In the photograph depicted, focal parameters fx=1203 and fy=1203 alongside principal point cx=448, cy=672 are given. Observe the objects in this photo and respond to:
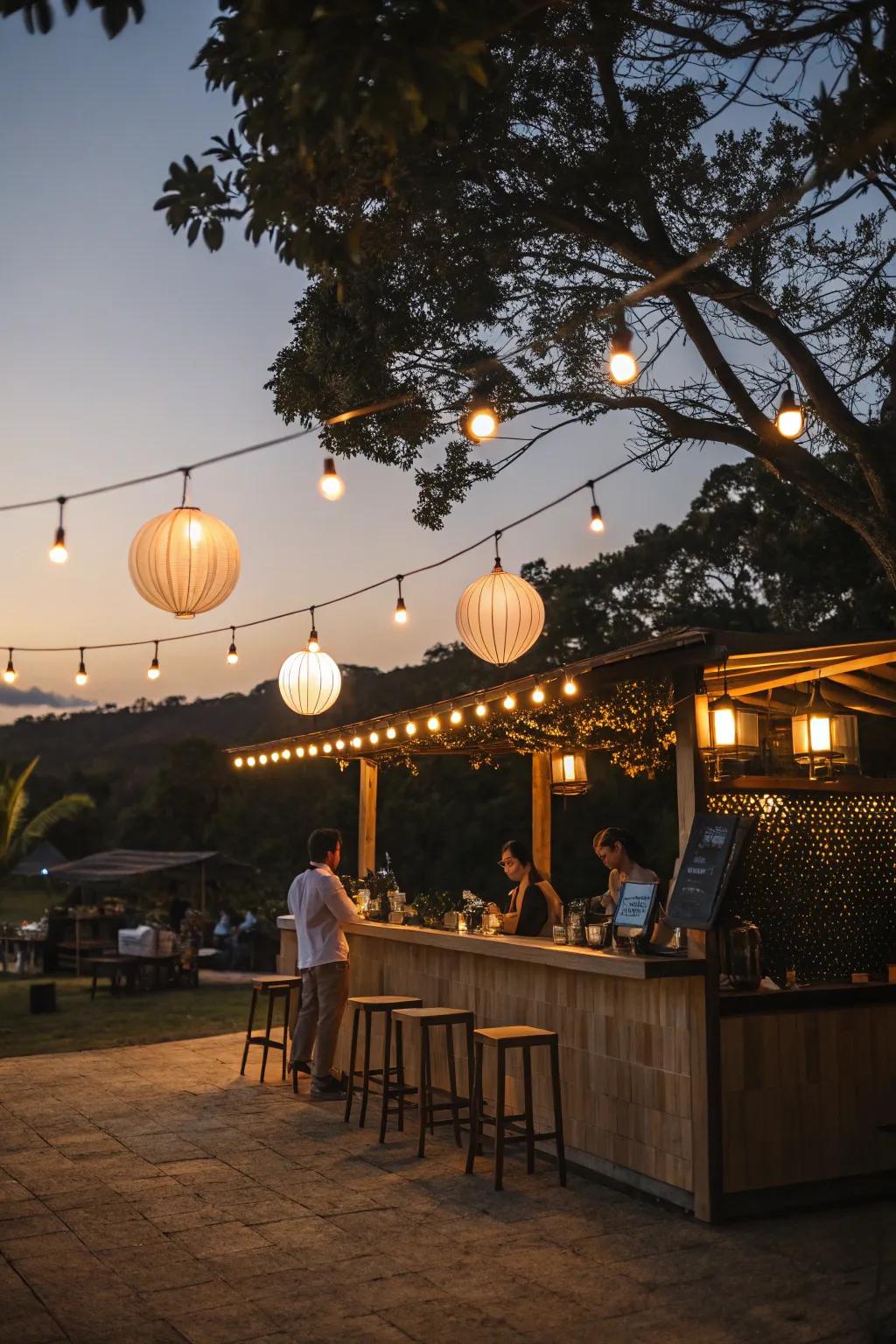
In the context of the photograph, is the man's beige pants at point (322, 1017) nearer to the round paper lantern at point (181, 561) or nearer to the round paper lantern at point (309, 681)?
the round paper lantern at point (309, 681)

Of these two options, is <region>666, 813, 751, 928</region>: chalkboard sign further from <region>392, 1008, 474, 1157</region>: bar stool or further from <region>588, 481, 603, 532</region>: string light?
<region>588, 481, 603, 532</region>: string light

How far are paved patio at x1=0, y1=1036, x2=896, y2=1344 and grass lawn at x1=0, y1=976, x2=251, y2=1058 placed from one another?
416 cm

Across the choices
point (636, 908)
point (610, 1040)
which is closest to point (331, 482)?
point (636, 908)

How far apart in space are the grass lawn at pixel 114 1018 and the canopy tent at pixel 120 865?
70.7 inches

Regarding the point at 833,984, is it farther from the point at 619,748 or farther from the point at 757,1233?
the point at 619,748

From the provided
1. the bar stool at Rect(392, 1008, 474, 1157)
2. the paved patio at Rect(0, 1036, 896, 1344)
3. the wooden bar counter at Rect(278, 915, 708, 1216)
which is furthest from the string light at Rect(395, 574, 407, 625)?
the paved patio at Rect(0, 1036, 896, 1344)

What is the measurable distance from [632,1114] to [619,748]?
3060 millimetres

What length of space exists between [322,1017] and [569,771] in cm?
273

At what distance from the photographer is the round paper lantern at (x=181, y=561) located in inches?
242

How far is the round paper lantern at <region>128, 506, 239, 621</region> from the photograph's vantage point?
6.16 metres

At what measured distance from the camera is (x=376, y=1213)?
16.9ft

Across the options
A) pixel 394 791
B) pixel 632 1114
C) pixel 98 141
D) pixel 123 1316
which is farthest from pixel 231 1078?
pixel 394 791

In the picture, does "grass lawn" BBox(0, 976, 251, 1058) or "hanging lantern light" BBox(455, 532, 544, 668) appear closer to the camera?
"hanging lantern light" BBox(455, 532, 544, 668)

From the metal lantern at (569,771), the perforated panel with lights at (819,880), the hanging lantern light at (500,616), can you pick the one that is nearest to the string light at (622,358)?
the perforated panel with lights at (819,880)
